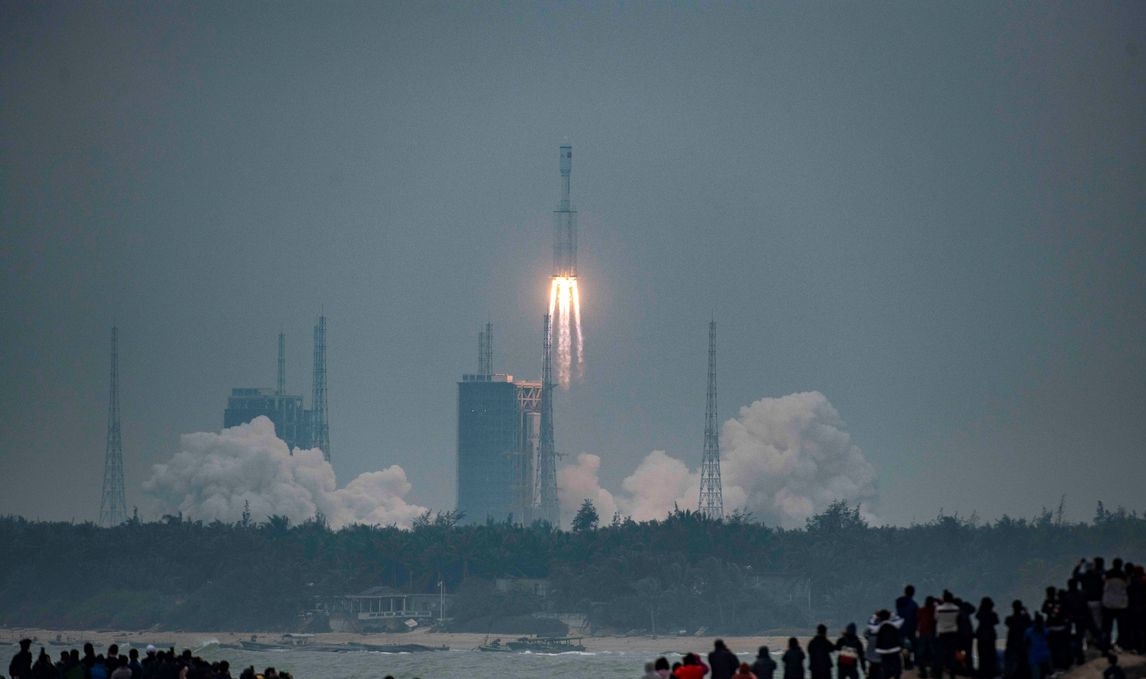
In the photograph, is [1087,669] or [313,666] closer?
[1087,669]

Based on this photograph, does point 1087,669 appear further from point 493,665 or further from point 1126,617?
point 493,665

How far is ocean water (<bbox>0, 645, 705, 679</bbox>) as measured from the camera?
15462 cm

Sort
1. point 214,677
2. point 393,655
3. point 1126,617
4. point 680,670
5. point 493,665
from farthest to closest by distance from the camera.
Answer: point 393,655 < point 493,665 < point 214,677 < point 1126,617 < point 680,670

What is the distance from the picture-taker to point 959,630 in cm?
5219

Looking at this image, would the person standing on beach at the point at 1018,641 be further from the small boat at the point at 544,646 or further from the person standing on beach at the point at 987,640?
the small boat at the point at 544,646

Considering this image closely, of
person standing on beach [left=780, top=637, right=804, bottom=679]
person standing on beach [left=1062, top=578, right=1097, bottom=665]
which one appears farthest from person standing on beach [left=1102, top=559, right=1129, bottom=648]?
person standing on beach [left=780, top=637, right=804, bottom=679]

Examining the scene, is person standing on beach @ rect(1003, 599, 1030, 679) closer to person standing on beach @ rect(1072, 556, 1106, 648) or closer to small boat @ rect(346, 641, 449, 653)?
person standing on beach @ rect(1072, 556, 1106, 648)

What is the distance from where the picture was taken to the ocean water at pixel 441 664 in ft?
507

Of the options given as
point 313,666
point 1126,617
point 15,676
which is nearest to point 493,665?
point 313,666

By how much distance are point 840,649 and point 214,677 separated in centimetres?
1777

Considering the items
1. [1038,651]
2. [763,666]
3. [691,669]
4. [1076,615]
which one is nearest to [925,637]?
[1038,651]

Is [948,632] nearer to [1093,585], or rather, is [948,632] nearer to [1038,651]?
[1038,651]

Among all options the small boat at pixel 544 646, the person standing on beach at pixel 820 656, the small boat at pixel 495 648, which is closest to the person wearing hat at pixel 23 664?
the person standing on beach at pixel 820 656

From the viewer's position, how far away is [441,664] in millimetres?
171625
